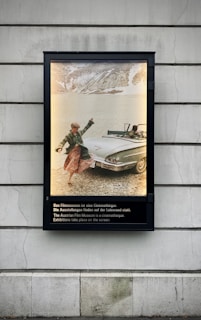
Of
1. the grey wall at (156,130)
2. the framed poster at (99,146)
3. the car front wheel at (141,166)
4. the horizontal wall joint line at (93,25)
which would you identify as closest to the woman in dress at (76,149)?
the framed poster at (99,146)

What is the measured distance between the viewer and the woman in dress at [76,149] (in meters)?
5.89

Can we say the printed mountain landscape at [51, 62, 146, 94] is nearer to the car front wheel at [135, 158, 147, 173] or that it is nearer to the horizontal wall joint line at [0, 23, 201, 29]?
the horizontal wall joint line at [0, 23, 201, 29]

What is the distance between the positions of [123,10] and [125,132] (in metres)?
1.92

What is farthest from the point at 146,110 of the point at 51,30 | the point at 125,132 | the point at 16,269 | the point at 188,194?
the point at 16,269

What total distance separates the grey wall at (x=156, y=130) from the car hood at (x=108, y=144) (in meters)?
0.48

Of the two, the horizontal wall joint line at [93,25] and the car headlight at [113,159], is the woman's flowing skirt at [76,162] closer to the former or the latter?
the car headlight at [113,159]

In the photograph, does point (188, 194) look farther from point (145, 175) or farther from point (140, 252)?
point (140, 252)

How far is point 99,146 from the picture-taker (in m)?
5.89

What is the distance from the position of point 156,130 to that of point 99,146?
0.95 meters

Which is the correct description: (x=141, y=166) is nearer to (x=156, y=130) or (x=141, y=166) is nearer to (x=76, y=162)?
(x=156, y=130)

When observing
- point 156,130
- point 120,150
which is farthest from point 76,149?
point 156,130

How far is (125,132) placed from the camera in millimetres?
5891

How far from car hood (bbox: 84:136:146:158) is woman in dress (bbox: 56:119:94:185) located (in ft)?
0.35

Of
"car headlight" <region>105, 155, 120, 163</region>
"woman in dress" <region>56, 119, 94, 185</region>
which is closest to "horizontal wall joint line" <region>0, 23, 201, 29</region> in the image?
"woman in dress" <region>56, 119, 94, 185</region>
